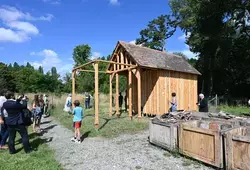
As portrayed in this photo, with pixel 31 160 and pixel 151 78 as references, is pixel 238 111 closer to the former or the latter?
pixel 151 78

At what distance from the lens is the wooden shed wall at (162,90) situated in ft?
45.5

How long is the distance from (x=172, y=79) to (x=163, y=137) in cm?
857

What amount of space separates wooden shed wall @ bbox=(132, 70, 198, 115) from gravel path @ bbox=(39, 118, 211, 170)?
220 inches

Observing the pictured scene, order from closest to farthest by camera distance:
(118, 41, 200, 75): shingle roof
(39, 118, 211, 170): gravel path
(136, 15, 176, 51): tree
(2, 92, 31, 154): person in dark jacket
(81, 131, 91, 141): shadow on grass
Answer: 1. (39, 118, 211, 170): gravel path
2. (2, 92, 31, 154): person in dark jacket
3. (81, 131, 91, 141): shadow on grass
4. (118, 41, 200, 75): shingle roof
5. (136, 15, 176, 51): tree

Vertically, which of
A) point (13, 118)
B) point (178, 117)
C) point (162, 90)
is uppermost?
point (162, 90)

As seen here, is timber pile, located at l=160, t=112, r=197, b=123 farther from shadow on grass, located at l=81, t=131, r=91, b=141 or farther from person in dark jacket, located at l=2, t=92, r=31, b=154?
person in dark jacket, located at l=2, t=92, r=31, b=154

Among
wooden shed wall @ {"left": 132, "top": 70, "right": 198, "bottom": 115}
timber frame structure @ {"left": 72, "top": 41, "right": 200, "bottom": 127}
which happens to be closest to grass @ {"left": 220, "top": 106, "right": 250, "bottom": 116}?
wooden shed wall @ {"left": 132, "top": 70, "right": 198, "bottom": 115}

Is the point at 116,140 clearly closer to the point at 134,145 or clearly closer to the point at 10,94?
the point at 134,145

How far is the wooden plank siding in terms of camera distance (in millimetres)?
13867

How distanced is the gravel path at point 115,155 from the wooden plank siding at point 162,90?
557 centimetres

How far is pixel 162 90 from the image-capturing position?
13.9 m

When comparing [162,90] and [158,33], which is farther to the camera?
[158,33]

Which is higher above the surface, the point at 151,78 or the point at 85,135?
the point at 151,78

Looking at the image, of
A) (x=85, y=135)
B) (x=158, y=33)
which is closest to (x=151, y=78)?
(x=85, y=135)
